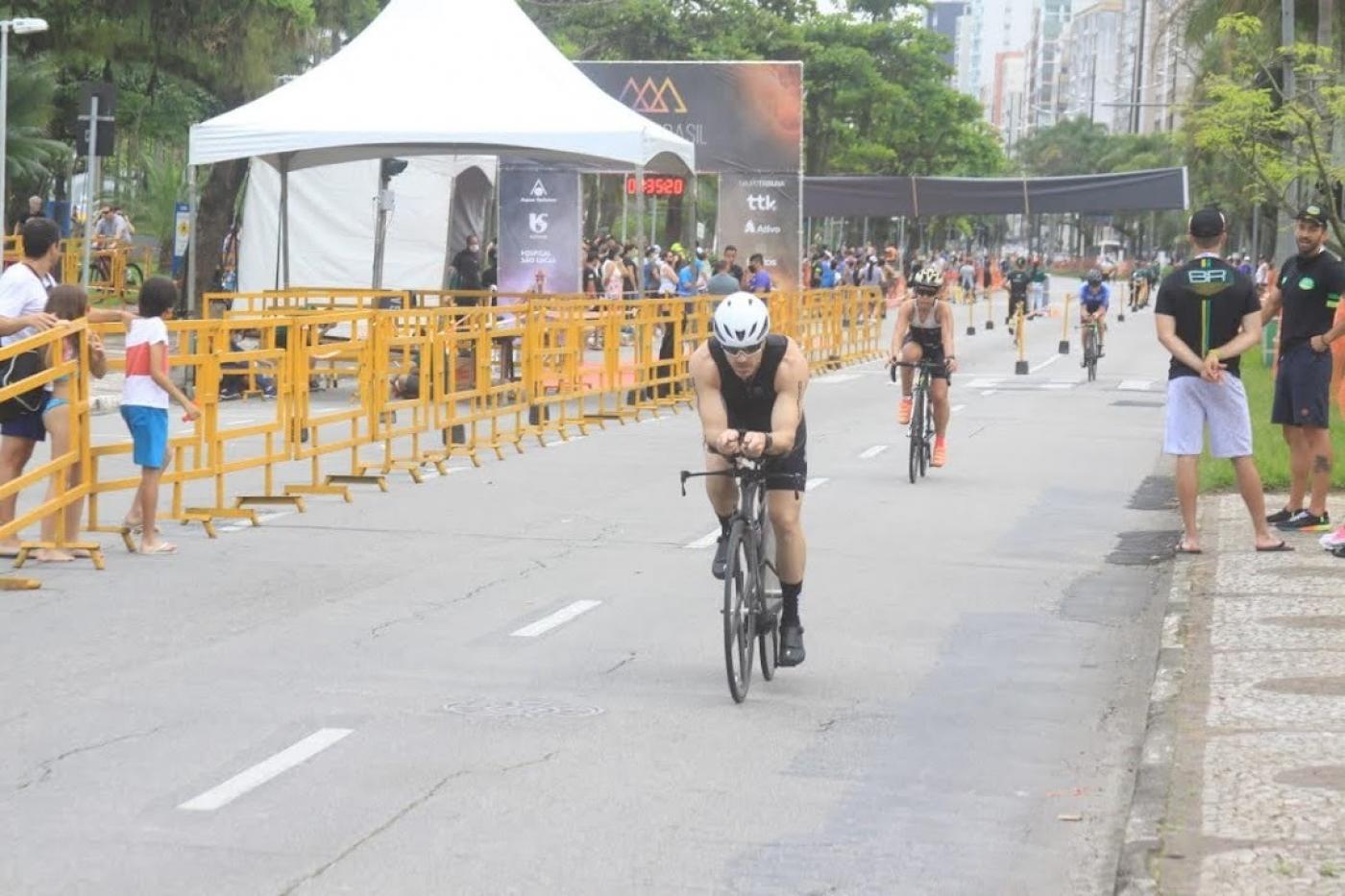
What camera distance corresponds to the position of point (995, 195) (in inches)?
2274

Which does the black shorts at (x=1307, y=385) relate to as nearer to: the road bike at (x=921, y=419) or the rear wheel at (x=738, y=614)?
the road bike at (x=921, y=419)

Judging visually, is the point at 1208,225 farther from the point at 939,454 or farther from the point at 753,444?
the point at 939,454

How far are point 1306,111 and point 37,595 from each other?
1978 centimetres

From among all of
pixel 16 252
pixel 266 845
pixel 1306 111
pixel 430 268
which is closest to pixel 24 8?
pixel 16 252

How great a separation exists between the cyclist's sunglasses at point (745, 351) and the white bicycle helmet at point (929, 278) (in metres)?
9.67

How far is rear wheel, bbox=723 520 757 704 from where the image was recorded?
905 cm

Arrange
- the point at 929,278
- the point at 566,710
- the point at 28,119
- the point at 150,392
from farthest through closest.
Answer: the point at 28,119
the point at 929,278
the point at 150,392
the point at 566,710

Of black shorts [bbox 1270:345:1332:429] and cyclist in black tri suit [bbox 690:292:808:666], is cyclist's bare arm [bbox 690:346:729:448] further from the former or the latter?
black shorts [bbox 1270:345:1332:429]

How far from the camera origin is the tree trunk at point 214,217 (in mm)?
36562

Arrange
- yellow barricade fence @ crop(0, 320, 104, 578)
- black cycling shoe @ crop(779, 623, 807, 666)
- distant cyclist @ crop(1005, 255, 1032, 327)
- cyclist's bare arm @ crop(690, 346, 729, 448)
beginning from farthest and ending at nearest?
1. distant cyclist @ crop(1005, 255, 1032, 327)
2. yellow barricade fence @ crop(0, 320, 104, 578)
3. black cycling shoe @ crop(779, 623, 807, 666)
4. cyclist's bare arm @ crop(690, 346, 729, 448)

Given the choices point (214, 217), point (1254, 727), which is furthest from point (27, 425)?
point (214, 217)

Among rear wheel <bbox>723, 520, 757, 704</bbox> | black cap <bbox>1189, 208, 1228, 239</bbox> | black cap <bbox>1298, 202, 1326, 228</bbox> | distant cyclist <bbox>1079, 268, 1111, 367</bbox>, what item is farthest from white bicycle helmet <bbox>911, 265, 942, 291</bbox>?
distant cyclist <bbox>1079, 268, 1111, 367</bbox>

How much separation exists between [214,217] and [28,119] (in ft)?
12.2

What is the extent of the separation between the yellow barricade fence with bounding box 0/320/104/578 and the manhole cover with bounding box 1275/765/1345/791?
7399mm
